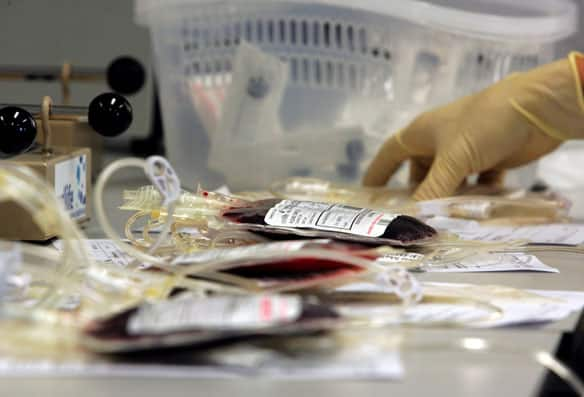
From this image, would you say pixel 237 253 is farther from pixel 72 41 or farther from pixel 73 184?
pixel 72 41

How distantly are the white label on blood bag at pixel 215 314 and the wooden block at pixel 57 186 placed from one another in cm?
23

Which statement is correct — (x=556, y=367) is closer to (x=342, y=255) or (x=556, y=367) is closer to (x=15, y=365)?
(x=342, y=255)

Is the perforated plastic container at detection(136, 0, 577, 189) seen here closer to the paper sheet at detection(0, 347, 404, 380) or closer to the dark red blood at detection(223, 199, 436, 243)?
the dark red blood at detection(223, 199, 436, 243)

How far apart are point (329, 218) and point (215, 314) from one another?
238 millimetres

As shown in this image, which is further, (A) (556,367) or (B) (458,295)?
(B) (458,295)

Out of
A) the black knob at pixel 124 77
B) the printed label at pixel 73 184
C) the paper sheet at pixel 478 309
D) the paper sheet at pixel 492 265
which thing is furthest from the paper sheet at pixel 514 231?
the black knob at pixel 124 77

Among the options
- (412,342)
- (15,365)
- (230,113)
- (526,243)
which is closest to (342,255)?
(412,342)

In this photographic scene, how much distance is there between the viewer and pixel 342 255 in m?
0.46

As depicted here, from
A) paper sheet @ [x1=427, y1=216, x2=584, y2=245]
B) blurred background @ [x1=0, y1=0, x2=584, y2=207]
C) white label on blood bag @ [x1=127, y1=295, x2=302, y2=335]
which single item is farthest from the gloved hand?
white label on blood bag @ [x1=127, y1=295, x2=302, y2=335]

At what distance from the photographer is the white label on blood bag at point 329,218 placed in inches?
23.7

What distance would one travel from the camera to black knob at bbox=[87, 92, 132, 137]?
0.70 m

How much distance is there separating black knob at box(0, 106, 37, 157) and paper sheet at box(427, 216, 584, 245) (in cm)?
34

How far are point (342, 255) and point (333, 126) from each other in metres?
0.60

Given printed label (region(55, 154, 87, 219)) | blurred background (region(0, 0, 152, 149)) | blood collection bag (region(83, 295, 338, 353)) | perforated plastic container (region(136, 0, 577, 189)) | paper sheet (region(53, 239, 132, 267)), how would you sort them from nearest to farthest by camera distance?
blood collection bag (region(83, 295, 338, 353)) → paper sheet (region(53, 239, 132, 267)) → printed label (region(55, 154, 87, 219)) → blurred background (region(0, 0, 152, 149)) → perforated plastic container (region(136, 0, 577, 189))
